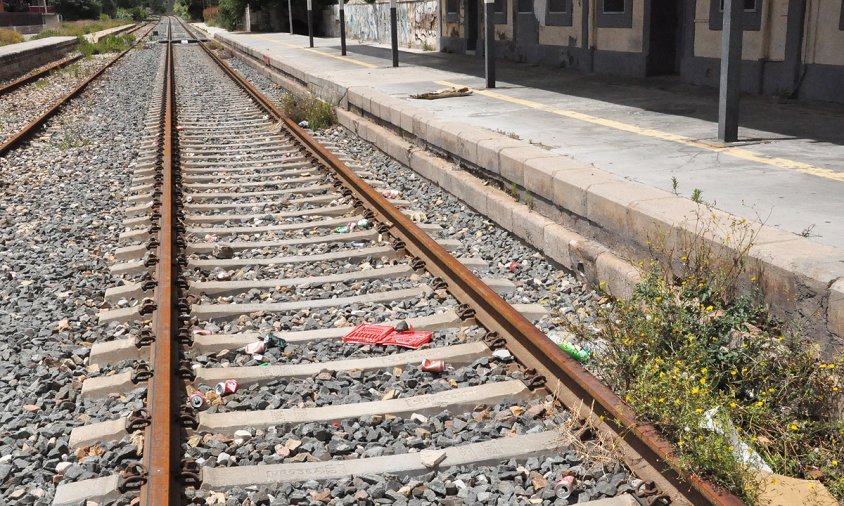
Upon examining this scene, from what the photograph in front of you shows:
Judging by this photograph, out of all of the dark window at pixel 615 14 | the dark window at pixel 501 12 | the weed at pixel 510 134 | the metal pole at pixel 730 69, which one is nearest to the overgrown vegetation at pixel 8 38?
the dark window at pixel 501 12

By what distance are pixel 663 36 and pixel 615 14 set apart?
126cm

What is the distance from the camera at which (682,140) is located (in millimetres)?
8367

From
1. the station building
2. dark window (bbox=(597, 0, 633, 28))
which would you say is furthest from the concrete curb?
dark window (bbox=(597, 0, 633, 28))

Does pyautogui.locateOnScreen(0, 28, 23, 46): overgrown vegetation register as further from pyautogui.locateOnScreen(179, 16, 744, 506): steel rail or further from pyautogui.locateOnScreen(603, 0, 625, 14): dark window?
pyautogui.locateOnScreen(179, 16, 744, 506): steel rail

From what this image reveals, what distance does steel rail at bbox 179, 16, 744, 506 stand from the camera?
315 centimetres

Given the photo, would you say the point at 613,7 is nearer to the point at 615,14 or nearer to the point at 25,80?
the point at 615,14

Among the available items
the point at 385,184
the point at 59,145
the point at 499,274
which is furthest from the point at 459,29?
the point at 499,274

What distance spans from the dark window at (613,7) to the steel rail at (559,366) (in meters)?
9.35

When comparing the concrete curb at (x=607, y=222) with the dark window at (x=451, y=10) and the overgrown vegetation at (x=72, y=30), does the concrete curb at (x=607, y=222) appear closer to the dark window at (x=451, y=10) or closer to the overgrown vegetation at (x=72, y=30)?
the dark window at (x=451, y=10)

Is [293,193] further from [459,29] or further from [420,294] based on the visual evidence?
[459,29]

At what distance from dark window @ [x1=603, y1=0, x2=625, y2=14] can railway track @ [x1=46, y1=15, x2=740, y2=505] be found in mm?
9211

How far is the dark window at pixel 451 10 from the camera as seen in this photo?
76.5ft

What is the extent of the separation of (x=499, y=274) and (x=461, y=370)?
1810mm

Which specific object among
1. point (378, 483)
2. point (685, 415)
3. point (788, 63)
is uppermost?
point (788, 63)
